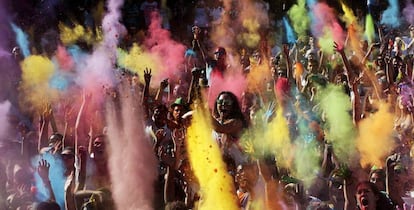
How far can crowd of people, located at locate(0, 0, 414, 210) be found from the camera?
2.84m

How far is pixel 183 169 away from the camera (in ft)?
9.37

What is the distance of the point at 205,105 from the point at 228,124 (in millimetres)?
176

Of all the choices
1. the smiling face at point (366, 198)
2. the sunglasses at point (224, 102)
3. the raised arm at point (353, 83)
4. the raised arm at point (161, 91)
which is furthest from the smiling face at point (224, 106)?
the smiling face at point (366, 198)

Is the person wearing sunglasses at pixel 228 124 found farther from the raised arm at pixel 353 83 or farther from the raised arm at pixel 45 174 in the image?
the raised arm at pixel 45 174

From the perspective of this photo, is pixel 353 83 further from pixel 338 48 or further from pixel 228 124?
pixel 228 124

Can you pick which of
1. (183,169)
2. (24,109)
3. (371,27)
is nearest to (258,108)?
(183,169)

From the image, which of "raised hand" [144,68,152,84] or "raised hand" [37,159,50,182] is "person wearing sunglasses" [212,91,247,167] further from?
"raised hand" [37,159,50,182]

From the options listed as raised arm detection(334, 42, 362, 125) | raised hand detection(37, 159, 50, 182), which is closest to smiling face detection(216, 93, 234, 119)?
raised arm detection(334, 42, 362, 125)

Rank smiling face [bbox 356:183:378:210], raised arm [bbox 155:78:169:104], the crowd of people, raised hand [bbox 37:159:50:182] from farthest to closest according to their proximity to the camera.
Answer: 1. raised arm [bbox 155:78:169:104]
2. raised hand [bbox 37:159:50:182]
3. the crowd of people
4. smiling face [bbox 356:183:378:210]

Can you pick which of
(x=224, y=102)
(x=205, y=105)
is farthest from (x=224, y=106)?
(x=205, y=105)

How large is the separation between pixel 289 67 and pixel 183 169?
794 mm

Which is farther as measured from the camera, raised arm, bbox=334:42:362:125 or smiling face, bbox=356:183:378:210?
raised arm, bbox=334:42:362:125

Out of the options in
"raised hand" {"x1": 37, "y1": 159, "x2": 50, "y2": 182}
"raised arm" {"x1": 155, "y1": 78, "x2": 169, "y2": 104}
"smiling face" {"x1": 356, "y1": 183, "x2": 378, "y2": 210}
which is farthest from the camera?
"raised arm" {"x1": 155, "y1": 78, "x2": 169, "y2": 104}

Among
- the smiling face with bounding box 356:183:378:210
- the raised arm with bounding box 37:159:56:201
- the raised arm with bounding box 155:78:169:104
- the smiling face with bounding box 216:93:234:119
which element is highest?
the raised arm with bounding box 155:78:169:104
